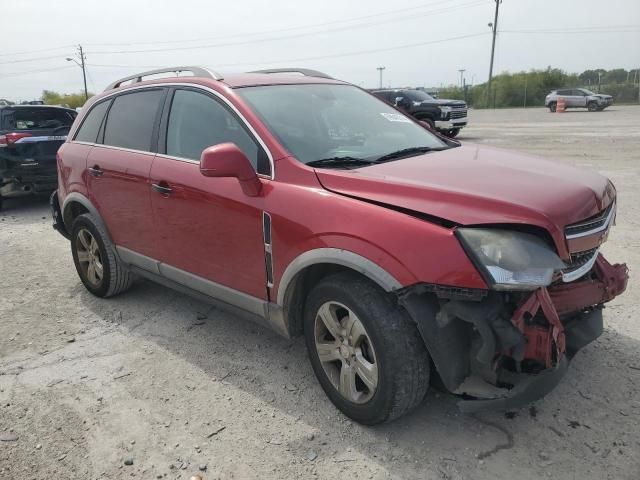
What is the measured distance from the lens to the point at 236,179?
3131 millimetres

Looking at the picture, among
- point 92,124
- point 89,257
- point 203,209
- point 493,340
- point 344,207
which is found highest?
point 92,124

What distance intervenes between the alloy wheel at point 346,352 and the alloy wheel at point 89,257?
8.39 feet

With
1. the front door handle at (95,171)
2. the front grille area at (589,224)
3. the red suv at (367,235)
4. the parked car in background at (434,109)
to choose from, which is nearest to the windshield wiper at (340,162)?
the red suv at (367,235)

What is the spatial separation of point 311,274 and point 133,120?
214cm

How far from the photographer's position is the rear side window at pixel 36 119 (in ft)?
28.9

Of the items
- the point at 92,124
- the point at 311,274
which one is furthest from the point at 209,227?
the point at 92,124

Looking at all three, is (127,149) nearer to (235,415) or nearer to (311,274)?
(311,274)

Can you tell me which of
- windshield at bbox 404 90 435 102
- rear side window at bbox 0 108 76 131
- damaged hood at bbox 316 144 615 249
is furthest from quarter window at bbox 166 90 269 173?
windshield at bbox 404 90 435 102

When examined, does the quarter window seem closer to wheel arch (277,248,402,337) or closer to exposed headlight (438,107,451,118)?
wheel arch (277,248,402,337)

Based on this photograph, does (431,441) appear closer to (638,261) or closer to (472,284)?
(472,284)

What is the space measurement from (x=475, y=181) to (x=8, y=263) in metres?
5.50

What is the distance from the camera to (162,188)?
3.61 m

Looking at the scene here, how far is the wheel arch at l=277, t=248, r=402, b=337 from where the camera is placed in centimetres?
247

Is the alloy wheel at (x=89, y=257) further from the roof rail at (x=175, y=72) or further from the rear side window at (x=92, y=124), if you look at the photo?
the roof rail at (x=175, y=72)
